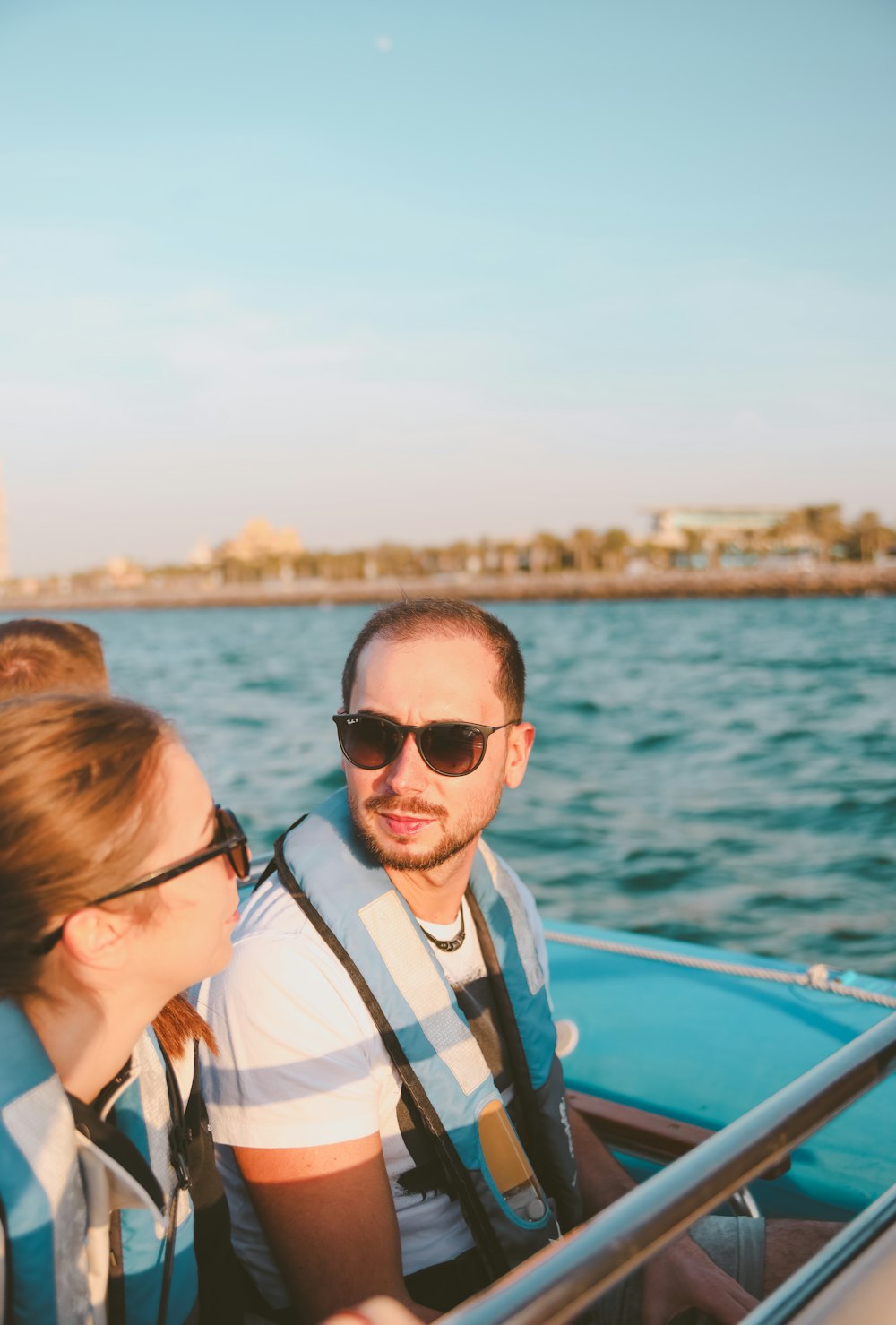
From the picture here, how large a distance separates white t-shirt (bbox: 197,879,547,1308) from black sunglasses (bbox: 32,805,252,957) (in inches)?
8.7

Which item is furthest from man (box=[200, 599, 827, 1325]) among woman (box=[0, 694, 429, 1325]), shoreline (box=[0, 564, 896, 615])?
shoreline (box=[0, 564, 896, 615])

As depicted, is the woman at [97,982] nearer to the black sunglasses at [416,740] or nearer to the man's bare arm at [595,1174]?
the black sunglasses at [416,740]

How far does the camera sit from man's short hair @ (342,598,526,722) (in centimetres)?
202

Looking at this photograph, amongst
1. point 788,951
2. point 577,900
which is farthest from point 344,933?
point 577,900

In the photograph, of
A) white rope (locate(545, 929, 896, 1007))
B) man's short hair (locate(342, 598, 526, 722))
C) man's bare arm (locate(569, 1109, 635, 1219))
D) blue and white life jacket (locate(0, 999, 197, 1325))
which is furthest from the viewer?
white rope (locate(545, 929, 896, 1007))

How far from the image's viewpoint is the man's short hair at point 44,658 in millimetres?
2676

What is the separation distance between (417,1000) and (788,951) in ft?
17.5

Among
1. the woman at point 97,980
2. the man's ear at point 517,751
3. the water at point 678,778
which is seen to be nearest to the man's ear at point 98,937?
the woman at point 97,980

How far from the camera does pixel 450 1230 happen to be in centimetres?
175

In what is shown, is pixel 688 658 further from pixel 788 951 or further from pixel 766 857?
pixel 788 951

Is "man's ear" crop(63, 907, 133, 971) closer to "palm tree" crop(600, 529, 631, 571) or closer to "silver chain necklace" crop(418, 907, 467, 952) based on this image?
"silver chain necklace" crop(418, 907, 467, 952)

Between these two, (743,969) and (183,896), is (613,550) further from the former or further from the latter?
(183,896)

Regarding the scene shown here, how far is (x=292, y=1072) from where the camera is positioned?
158 centimetres

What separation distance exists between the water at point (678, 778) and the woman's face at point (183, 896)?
0.58 ft
